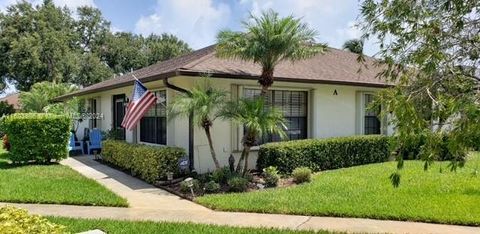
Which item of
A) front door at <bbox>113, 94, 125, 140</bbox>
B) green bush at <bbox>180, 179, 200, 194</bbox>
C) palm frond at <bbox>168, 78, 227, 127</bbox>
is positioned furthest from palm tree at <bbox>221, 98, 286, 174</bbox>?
front door at <bbox>113, 94, 125, 140</bbox>

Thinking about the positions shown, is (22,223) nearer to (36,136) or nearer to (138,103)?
(138,103)

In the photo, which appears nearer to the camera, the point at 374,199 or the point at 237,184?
the point at 374,199

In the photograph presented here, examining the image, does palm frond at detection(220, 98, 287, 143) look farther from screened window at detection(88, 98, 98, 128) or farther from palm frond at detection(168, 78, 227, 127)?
screened window at detection(88, 98, 98, 128)

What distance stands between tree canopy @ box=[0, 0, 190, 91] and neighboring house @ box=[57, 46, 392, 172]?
1021 inches

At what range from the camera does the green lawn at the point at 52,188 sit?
9.22 m

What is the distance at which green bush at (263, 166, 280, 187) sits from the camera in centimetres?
1075

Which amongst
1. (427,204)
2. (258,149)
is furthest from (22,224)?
(258,149)

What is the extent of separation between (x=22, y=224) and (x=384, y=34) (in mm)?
3721

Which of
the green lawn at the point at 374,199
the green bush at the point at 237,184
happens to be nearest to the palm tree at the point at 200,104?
the green bush at the point at 237,184

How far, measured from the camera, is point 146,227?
7.14 m

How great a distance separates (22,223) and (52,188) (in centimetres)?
685

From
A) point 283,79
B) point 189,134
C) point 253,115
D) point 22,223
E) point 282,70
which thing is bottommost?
point 22,223

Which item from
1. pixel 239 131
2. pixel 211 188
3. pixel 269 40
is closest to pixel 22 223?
pixel 211 188

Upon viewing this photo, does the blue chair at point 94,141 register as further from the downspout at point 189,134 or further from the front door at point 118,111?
the downspout at point 189,134
